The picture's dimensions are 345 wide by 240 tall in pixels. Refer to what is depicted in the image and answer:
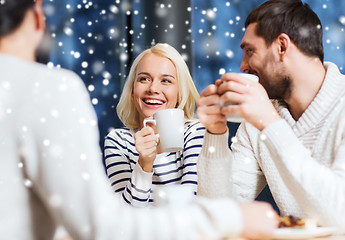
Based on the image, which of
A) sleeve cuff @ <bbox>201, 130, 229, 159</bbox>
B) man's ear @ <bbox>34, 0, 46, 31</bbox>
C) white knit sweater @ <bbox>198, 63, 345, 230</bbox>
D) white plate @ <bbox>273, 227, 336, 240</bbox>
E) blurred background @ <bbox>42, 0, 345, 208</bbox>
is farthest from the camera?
blurred background @ <bbox>42, 0, 345, 208</bbox>

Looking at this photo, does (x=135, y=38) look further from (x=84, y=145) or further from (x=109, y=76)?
(x=84, y=145)

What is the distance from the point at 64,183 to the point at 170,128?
0.74 m

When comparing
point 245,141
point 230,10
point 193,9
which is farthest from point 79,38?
point 245,141

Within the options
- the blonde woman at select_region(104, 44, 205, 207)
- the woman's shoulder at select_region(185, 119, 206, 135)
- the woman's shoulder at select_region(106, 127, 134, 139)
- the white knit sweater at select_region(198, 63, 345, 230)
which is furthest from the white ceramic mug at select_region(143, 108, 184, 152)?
the woman's shoulder at select_region(106, 127, 134, 139)

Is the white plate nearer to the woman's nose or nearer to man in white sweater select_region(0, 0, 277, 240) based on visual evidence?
man in white sweater select_region(0, 0, 277, 240)

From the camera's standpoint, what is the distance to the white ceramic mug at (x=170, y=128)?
46.1 inches

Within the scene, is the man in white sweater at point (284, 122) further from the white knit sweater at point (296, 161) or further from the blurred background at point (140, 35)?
the blurred background at point (140, 35)

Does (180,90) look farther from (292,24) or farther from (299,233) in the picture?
(299,233)

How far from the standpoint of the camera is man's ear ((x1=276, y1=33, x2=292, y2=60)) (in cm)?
139

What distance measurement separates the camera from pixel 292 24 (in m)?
1.43

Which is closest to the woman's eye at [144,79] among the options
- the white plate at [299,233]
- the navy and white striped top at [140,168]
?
the navy and white striped top at [140,168]

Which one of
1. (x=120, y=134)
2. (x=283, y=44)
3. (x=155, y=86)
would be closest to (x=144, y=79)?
(x=155, y=86)

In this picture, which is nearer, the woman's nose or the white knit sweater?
the white knit sweater

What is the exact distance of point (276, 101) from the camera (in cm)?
147
